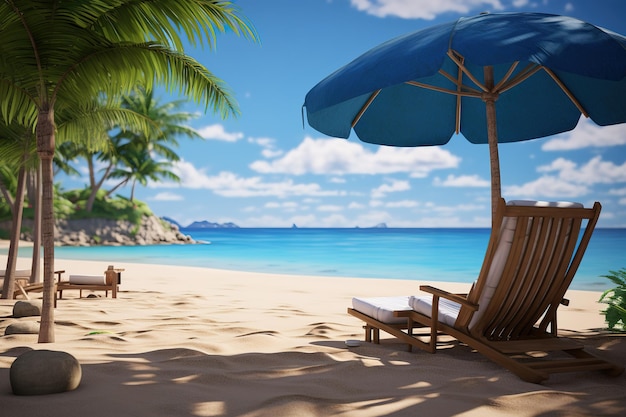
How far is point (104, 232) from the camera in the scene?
33.4 meters

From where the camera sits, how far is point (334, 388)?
3.05 metres

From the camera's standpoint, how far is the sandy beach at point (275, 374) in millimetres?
2680

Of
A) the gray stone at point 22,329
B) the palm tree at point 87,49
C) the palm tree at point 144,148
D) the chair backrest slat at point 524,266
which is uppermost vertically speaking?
the palm tree at point 144,148

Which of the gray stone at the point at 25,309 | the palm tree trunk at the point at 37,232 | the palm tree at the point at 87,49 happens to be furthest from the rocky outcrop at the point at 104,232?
the palm tree at the point at 87,49

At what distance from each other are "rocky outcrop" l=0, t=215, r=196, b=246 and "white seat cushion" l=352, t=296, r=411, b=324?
1238 inches

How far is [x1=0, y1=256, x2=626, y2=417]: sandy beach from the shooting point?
105 inches

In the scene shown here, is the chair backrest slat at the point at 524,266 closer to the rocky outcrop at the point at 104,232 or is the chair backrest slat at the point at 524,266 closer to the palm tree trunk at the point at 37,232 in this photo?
the palm tree trunk at the point at 37,232

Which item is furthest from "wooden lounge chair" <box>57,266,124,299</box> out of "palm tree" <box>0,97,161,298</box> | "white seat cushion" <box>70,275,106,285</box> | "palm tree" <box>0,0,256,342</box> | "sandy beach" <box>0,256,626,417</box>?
"palm tree" <box>0,0,256,342</box>

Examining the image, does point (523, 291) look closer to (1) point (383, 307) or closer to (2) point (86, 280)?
(1) point (383, 307)

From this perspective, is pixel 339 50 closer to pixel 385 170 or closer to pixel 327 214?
pixel 385 170

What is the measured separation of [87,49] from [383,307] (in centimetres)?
322

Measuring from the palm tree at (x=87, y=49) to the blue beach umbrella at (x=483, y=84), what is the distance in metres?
1.24

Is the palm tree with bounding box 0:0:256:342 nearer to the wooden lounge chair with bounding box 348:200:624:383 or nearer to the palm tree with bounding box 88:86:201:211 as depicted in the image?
the wooden lounge chair with bounding box 348:200:624:383

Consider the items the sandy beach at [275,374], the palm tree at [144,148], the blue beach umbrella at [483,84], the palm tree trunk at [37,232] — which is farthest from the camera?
the palm tree at [144,148]
